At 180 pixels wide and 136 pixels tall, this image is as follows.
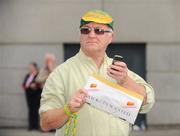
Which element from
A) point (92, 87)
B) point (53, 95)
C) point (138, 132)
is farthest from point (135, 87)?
point (138, 132)

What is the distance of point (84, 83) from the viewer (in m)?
3.21

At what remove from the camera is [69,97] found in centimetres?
321

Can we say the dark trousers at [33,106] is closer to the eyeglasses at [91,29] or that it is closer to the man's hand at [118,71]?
the eyeglasses at [91,29]

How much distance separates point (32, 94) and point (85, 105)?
864 centimetres

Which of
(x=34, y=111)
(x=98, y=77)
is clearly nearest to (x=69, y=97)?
(x=98, y=77)

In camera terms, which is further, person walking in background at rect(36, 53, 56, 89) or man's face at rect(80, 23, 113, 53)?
person walking in background at rect(36, 53, 56, 89)

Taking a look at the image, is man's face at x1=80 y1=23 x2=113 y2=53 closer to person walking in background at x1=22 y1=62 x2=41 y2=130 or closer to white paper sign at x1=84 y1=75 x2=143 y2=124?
white paper sign at x1=84 y1=75 x2=143 y2=124

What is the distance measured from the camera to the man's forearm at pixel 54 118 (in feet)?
10.1

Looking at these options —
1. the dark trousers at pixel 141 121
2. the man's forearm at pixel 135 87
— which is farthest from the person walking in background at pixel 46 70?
the man's forearm at pixel 135 87

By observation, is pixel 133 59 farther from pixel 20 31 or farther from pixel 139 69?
pixel 20 31

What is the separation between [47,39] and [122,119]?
9.31m

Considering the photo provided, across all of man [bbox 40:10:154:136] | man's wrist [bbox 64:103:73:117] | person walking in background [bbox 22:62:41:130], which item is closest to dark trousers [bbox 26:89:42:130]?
person walking in background [bbox 22:62:41:130]

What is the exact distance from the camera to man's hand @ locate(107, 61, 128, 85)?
3.02 metres

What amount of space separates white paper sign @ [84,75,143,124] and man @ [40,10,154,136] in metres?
0.04
